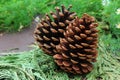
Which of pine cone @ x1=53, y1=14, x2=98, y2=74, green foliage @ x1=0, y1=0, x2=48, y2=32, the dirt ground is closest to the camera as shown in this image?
pine cone @ x1=53, y1=14, x2=98, y2=74

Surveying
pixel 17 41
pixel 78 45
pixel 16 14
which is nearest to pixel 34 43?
pixel 17 41

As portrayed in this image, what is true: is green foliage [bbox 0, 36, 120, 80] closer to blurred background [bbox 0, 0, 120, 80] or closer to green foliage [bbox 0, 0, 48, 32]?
blurred background [bbox 0, 0, 120, 80]

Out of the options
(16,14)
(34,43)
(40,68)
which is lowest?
(40,68)

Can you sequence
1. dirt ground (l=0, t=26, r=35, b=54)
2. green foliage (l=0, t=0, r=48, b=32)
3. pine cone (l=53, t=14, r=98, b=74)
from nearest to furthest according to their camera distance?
pine cone (l=53, t=14, r=98, b=74)
dirt ground (l=0, t=26, r=35, b=54)
green foliage (l=0, t=0, r=48, b=32)

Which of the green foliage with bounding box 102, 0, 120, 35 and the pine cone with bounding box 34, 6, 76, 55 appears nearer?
the pine cone with bounding box 34, 6, 76, 55

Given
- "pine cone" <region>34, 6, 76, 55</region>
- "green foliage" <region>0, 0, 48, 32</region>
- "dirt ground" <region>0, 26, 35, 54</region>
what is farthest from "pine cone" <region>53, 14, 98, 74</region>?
"green foliage" <region>0, 0, 48, 32</region>

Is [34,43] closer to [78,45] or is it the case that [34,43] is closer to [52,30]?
[52,30]

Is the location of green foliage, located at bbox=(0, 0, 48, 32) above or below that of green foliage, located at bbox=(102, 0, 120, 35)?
above

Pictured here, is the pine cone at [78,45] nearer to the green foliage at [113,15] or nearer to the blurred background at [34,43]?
the blurred background at [34,43]
